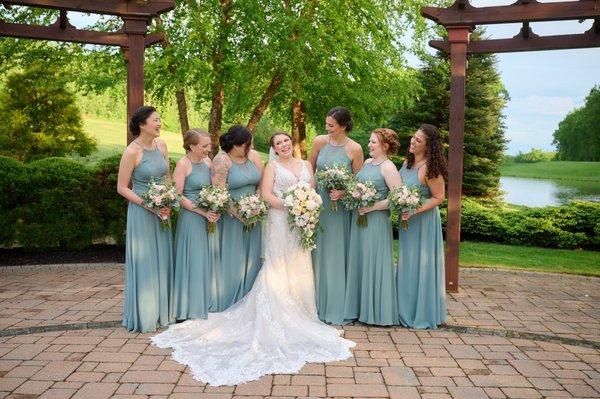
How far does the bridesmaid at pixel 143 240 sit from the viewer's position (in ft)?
18.9

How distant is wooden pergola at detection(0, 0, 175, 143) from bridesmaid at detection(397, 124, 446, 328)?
3.45 meters

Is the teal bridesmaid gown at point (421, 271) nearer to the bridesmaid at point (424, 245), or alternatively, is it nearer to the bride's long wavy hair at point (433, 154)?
the bridesmaid at point (424, 245)

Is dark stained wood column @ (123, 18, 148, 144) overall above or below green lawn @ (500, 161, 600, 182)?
above

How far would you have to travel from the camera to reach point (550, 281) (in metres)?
8.64

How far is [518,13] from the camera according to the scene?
23.1ft

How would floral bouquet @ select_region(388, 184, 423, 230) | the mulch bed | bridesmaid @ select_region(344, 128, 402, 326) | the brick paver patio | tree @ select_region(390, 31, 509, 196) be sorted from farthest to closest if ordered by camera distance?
tree @ select_region(390, 31, 509, 196)
the mulch bed
bridesmaid @ select_region(344, 128, 402, 326)
floral bouquet @ select_region(388, 184, 423, 230)
the brick paver patio

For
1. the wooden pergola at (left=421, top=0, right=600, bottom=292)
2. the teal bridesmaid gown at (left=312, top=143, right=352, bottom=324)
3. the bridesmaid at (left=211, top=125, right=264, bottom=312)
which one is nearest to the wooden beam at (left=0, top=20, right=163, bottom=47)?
the bridesmaid at (left=211, top=125, right=264, bottom=312)

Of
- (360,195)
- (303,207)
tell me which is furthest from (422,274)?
(303,207)

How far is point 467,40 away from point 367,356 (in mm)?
4466

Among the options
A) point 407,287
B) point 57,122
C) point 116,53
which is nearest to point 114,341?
point 407,287

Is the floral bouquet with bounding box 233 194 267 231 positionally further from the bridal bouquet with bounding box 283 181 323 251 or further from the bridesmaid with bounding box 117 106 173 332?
the bridesmaid with bounding box 117 106 173 332

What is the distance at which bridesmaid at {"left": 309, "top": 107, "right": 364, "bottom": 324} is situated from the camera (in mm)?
6215

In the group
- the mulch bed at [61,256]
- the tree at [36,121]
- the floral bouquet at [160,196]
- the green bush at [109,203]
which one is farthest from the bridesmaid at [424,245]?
the tree at [36,121]

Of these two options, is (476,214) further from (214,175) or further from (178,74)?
(214,175)
